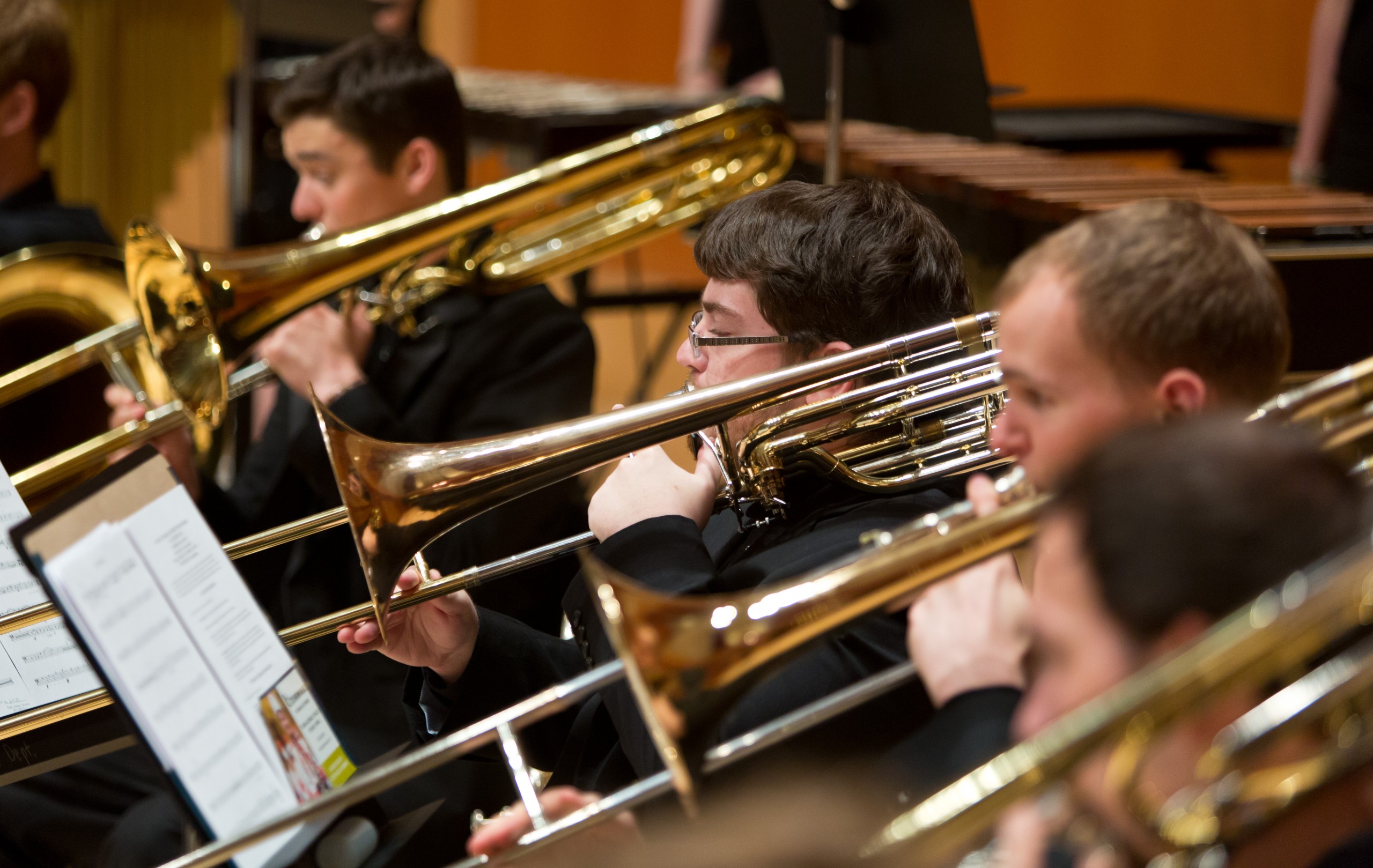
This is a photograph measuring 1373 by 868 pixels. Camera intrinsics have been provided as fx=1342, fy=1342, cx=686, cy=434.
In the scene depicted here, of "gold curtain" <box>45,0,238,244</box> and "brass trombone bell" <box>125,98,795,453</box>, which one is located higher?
"gold curtain" <box>45,0,238,244</box>

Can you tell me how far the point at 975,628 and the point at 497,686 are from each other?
71 centimetres

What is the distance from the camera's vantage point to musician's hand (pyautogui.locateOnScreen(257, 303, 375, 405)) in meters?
2.25

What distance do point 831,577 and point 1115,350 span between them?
30cm

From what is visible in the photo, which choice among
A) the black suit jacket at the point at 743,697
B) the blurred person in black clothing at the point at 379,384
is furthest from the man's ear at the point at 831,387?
the blurred person in black clothing at the point at 379,384

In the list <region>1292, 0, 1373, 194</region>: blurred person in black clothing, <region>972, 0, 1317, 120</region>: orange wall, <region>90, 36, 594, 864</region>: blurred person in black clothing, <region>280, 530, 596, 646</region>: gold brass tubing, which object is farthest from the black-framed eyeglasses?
<region>972, 0, 1317, 120</region>: orange wall

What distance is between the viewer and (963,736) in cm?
101

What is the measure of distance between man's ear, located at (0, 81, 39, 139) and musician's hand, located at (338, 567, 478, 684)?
1770 mm

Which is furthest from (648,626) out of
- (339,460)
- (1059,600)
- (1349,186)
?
(1349,186)

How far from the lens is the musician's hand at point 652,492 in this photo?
1.49 meters

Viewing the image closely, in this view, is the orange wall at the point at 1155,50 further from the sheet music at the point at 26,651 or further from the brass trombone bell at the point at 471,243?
the sheet music at the point at 26,651

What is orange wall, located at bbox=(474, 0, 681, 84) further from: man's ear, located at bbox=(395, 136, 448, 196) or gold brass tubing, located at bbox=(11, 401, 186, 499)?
gold brass tubing, located at bbox=(11, 401, 186, 499)

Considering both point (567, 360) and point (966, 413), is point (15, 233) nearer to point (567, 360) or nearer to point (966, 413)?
point (567, 360)

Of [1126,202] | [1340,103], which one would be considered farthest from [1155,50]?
[1126,202]

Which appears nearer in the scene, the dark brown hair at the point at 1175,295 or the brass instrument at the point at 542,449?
the dark brown hair at the point at 1175,295
